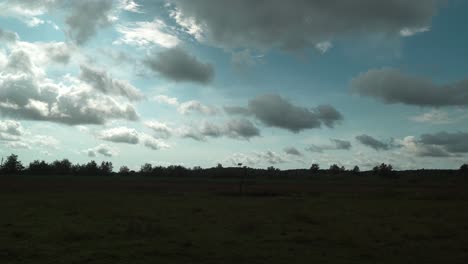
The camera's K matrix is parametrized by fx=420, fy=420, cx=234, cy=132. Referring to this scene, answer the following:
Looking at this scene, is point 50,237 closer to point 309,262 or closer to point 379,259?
point 309,262

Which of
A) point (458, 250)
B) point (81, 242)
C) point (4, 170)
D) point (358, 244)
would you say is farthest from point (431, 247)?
point (4, 170)

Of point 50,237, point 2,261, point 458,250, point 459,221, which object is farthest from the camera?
point 459,221

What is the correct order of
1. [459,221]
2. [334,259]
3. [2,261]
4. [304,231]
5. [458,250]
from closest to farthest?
1. [2,261]
2. [334,259]
3. [458,250]
4. [304,231]
5. [459,221]

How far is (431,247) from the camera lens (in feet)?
68.5

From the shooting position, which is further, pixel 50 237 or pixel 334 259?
pixel 50 237

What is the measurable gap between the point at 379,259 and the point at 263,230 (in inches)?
355

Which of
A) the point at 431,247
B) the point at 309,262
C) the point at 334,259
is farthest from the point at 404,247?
the point at 309,262

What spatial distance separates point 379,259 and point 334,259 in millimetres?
1929

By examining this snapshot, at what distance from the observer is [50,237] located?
21.4 meters

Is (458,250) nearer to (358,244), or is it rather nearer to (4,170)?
(358,244)

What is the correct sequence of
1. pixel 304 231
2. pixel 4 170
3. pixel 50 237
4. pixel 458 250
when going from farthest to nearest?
pixel 4 170
pixel 304 231
pixel 50 237
pixel 458 250

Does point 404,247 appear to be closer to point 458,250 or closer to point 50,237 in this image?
point 458,250

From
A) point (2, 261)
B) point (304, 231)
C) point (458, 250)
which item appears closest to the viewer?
point (2, 261)

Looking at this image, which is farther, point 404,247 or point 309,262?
point 404,247
